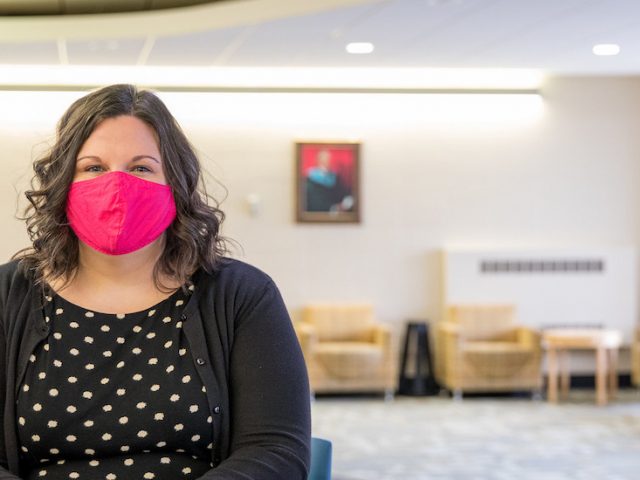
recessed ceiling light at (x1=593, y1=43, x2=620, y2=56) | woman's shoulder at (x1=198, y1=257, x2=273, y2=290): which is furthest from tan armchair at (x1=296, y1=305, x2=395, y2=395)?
woman's shoulder at (x1=198, y1=257, x2=273, y2=290)

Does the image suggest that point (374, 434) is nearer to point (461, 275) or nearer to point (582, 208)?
point (461, 275)

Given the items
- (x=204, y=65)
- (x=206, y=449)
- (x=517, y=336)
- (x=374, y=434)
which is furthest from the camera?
(x=517, y=336)

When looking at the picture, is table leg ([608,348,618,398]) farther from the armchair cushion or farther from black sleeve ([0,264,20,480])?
black sleeve ([0,264,20,480])

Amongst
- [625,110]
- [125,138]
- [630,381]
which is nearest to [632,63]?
[625,110]

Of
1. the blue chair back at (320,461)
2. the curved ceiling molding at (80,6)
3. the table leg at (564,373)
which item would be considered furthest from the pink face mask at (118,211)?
the table leg at (564,373)

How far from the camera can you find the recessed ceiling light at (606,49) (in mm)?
9078

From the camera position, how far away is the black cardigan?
203cm

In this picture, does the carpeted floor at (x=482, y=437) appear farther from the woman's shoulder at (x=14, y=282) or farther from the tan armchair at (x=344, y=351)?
the woman's shoulder at (x=14, y=282)

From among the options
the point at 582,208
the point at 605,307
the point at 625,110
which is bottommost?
the point at 605,307

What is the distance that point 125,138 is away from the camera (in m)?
2.11

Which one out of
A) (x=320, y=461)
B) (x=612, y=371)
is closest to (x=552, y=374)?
(x=612, y=371)

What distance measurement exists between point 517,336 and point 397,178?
1955mm

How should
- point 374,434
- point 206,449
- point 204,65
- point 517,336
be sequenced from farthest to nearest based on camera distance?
point 517,336 < point 204,65 < point 374,434 < point 206,449

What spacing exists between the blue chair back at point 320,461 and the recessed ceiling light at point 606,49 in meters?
7.20
